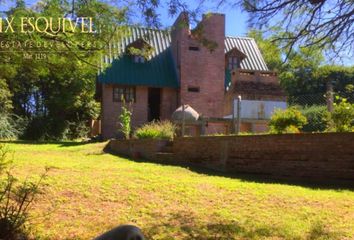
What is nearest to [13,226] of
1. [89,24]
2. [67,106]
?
[89,24]

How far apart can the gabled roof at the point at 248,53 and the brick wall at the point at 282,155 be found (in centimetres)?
1676

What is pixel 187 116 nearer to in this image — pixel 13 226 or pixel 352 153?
pixel 352 153

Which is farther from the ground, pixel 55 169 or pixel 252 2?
pixel 252 2

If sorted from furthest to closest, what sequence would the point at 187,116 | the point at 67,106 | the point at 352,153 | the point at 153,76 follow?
the point at 67,106 < the point at 153,76 < the point at 187,116 < the point at 352,153

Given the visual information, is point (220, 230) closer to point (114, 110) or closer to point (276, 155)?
point (276, 155)

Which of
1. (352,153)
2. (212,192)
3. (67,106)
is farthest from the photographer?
(67,106)

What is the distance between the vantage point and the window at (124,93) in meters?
26.7

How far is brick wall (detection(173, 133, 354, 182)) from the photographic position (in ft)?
33.5

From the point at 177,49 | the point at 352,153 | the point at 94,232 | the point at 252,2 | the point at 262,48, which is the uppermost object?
the point at 177,49

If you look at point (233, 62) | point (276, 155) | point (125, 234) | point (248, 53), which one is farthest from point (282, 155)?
point (248, 53)

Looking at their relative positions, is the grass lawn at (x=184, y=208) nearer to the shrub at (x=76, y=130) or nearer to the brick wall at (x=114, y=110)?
the brick wall at (x=114, y=110)

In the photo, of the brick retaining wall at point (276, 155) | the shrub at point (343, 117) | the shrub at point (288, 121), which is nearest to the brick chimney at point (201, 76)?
the brick retaining wall at point (276, 155)

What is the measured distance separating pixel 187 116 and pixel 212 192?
9562 mm

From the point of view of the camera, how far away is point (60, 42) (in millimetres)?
10891
